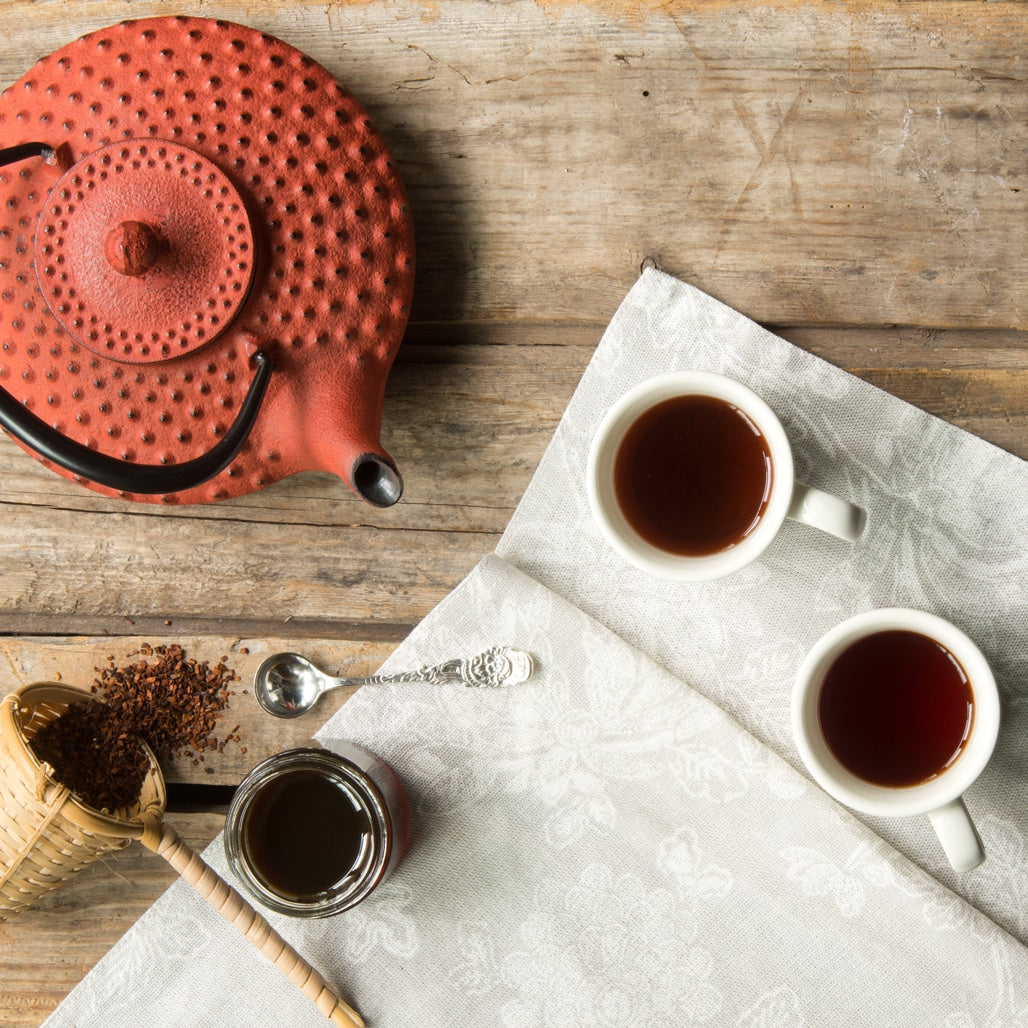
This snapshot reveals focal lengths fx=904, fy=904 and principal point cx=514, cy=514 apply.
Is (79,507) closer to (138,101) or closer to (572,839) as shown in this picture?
(138,101)

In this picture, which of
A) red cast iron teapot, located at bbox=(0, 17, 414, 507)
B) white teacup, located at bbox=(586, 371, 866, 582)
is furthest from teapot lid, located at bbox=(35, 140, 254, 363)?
white teacup, located at bbox=(586, 371, 866, 582)

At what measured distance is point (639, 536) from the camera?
69cm

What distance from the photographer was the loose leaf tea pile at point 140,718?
78 cm

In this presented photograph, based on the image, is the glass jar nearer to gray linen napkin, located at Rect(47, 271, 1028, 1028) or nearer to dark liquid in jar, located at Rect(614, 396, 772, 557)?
gray linen napkin, located at Rect(47, 271, 1028, 1028)

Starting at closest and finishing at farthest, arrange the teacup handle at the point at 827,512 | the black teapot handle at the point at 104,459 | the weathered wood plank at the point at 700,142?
1. the black teapot handle at the point at 104,459
2. the teacup handle at the point at 827,512
3. the weathered wood plank at the point at 700,142

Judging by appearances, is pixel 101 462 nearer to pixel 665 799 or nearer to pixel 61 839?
pixel 61 839

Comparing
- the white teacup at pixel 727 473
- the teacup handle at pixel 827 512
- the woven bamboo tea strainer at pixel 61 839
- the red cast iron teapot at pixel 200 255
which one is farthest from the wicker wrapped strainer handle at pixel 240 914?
the teacup handle at pixel 827 512

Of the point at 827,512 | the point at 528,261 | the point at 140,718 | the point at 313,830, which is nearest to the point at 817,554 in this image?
the point at 827,512

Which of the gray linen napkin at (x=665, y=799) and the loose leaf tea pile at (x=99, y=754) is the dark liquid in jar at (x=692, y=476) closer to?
the gray linen napkin at (x=665, y=799)

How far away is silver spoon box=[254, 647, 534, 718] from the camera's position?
0.77 m

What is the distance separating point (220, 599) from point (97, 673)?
0.13m

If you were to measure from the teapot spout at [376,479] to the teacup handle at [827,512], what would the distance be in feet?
0.92

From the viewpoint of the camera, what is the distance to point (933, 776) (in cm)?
66

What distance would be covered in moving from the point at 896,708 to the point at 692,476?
0.76 feet
